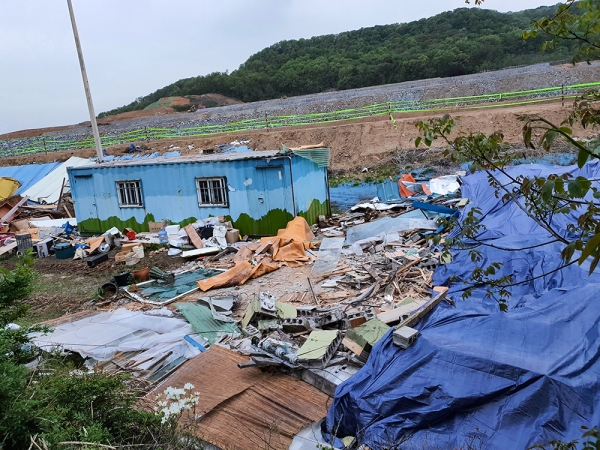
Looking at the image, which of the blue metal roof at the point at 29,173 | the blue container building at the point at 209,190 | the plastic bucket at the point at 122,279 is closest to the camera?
the plastic bucket at the point at 122,279

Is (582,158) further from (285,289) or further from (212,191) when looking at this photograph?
(212,191)

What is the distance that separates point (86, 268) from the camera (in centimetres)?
1368

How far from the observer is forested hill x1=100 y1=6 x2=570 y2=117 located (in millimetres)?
51197

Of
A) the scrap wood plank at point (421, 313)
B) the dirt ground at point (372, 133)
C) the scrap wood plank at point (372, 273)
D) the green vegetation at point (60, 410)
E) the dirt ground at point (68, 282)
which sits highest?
the dirt ground at point (372, 133)

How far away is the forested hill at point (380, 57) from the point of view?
2016 inches

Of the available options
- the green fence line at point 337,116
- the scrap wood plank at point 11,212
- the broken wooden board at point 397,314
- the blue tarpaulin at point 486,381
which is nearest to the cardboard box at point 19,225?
the scrap wood plank at point 11,212

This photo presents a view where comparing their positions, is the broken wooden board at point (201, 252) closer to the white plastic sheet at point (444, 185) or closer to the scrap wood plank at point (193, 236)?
the scrap wood plank at point (193, 236)

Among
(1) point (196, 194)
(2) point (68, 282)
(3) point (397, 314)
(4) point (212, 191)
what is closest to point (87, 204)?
(1) point (196, 194)

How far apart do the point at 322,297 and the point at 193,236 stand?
607 cm

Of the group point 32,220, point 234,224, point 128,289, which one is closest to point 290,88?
point 32,220

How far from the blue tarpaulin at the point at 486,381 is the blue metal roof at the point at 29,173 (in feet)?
90.7

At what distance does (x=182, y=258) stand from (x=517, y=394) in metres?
10.6

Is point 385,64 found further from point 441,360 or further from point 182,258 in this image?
point 441,360

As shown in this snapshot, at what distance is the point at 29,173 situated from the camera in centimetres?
2834
